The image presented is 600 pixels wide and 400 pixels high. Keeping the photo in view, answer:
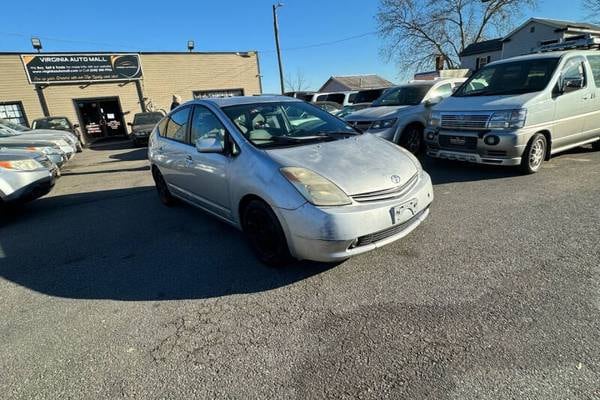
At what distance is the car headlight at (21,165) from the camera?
16.2 feet

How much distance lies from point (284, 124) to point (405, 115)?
4.03m

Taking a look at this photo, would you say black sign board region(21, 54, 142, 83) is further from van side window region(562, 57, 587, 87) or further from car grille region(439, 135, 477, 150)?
van side window region(562, 57, 587, 87)

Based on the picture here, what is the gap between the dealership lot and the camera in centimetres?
190

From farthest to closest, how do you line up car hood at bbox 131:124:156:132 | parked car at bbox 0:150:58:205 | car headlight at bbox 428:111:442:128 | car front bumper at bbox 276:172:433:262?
car hood at bbox 131:124:156:132
car headlight at bbox 428:111:442:128
parked car at bbox 0:150:58:205
car front bumper at bbox 276:172:433:262

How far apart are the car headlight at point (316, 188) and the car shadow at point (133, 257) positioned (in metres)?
0.78

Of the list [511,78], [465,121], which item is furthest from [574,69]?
[465,121]

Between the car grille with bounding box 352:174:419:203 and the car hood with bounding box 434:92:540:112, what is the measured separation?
323 centimetres

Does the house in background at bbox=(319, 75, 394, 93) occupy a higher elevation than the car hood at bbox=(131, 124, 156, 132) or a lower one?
higher

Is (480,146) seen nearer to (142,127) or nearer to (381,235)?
(381,235)

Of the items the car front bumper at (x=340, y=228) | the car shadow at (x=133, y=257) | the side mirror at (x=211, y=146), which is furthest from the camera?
Result: the side mirror at (x=211, y=146)

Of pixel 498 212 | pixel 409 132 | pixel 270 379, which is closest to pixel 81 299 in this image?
pixel 270 379

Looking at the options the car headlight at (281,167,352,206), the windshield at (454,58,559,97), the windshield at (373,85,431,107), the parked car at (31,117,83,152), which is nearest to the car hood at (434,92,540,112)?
the windshield at (454,58,559,97)

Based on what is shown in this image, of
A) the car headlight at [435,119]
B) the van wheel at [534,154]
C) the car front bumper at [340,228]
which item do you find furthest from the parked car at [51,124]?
the van wheel at [534,154]

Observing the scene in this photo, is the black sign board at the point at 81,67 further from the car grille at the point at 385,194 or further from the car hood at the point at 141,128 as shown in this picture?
the car grille at the point at 385,194
